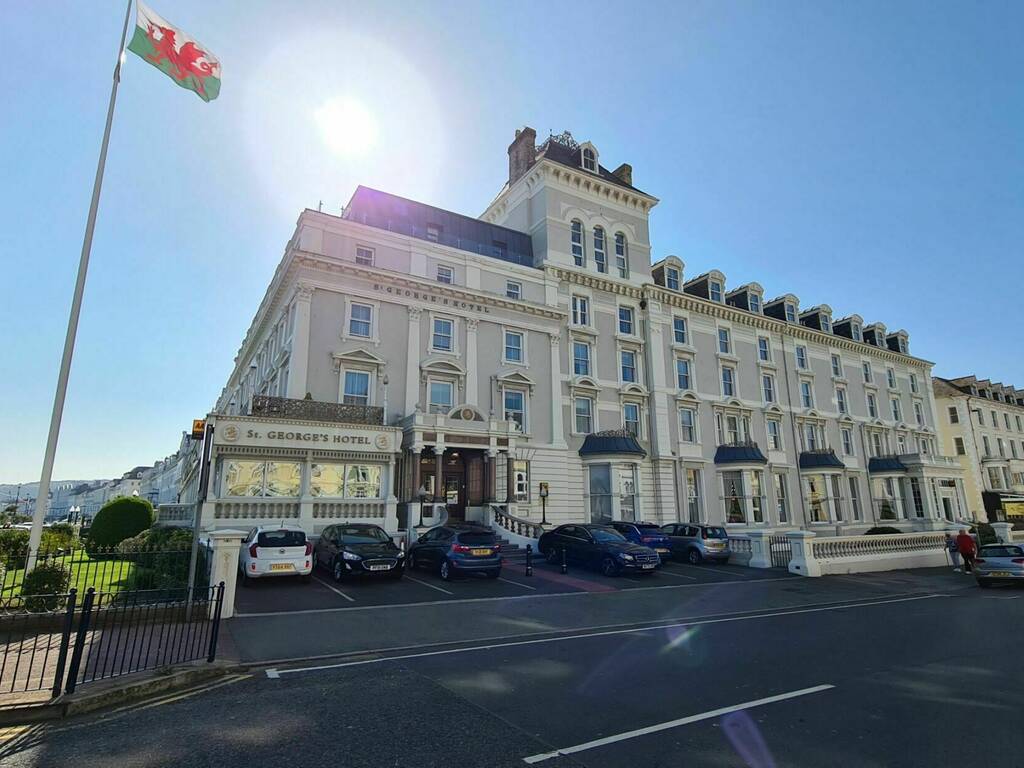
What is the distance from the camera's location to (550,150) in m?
33.1

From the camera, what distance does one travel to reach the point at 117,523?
88.0ft

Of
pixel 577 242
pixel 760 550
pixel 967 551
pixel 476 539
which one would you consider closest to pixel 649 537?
pixel 760 550

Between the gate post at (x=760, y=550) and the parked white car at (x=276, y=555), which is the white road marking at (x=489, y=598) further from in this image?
the parked white car at (x=276, y=555)

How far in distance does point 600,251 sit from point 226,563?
27.2m

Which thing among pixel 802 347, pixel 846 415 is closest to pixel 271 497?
pixel 802 347

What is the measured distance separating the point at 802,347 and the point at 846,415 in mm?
6269

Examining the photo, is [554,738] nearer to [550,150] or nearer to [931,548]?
[931,548]

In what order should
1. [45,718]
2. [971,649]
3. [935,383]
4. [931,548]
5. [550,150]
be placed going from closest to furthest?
[45,718]
[971,649]
[931,548]
[550,150]
[935,383]

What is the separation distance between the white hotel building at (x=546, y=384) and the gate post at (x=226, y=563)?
8389 millimetres

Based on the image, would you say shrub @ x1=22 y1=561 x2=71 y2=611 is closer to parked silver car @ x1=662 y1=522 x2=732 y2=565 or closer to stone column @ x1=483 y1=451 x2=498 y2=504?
stone column @ x1=483 y1=451 x2=498 y2=504

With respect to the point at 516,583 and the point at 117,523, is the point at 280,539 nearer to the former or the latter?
the point at 516,583

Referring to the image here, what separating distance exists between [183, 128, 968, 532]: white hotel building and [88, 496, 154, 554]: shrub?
27.5ft

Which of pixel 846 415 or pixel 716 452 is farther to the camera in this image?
pixel 846 415

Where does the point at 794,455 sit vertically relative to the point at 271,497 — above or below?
above
